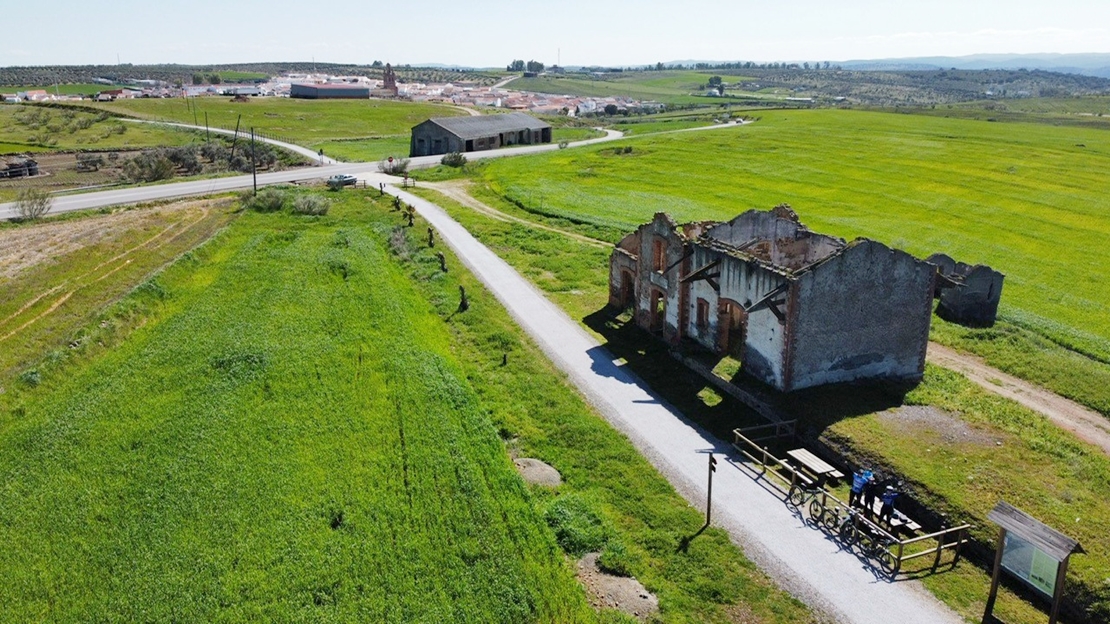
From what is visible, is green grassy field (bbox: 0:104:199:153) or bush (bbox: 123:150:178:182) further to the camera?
green grassy field (bbox: 0:104:199:153)

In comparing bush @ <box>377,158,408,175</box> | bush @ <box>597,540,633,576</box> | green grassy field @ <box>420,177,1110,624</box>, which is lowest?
bush @ <box>597,540,633,576</box>

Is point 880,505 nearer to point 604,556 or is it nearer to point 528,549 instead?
point 604,556

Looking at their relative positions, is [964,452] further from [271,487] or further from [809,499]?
[271,487]

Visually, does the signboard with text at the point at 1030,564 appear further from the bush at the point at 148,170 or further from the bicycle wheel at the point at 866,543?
the bush at the point at 148,170

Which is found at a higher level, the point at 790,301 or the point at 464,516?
the point at 790,301

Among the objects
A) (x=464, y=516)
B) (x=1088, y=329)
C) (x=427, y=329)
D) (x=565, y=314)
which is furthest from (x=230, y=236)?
(x=1088, y=329)

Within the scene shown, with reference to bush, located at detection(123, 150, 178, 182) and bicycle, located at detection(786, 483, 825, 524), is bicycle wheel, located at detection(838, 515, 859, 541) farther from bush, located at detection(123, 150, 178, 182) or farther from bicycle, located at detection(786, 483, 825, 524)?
bush, located at detection(123, 150, 178, 182)

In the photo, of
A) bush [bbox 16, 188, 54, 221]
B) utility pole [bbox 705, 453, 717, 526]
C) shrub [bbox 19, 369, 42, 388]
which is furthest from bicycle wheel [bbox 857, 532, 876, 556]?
bush [bbox 16, 188, 54, 221]
